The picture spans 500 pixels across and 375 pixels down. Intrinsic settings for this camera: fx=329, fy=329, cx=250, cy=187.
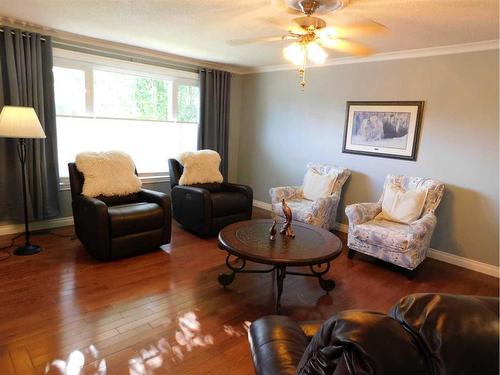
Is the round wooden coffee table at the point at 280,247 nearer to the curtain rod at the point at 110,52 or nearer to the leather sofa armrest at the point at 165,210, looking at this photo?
the leather sofa armrest at the point at 165,210

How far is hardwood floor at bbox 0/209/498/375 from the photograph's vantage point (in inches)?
74.7

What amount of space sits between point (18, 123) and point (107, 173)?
905 millimetres

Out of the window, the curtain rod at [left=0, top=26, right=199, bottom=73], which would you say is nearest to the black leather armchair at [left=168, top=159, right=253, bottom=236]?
the window

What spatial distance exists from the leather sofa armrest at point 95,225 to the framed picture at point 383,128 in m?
3.03

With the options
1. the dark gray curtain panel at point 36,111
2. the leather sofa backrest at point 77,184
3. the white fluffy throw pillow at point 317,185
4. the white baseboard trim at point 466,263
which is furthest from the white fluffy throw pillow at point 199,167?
the white baseboard trim at point 466,263

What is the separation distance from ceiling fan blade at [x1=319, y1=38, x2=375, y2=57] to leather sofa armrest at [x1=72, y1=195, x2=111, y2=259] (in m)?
2.64

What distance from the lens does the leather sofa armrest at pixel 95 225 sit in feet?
9.83

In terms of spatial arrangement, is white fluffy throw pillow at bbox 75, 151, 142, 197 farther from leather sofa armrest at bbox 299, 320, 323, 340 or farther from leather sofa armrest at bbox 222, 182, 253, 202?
leather sofa armrest at bbox 299, 320, 323, 340

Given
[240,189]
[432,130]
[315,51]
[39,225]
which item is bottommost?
[39,225]

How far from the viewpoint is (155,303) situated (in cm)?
250

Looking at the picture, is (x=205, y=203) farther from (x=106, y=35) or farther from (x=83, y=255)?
(x=106, y=35)

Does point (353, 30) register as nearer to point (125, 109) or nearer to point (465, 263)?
point (465, 263)

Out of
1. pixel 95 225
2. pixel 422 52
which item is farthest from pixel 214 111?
pixel 422 52

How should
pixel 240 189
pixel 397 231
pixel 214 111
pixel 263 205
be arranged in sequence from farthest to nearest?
pixel 263 205 → pixel 214 111 → pixel 240 189 → pixel 397 231
